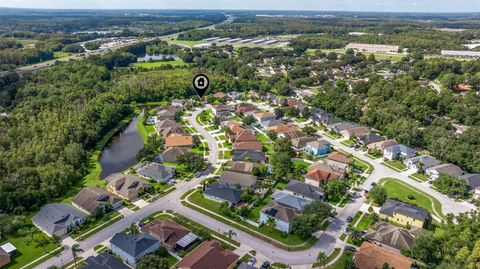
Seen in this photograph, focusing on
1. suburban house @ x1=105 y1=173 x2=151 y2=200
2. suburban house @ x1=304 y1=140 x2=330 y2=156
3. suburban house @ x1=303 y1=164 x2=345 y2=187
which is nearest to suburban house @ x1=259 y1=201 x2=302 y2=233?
suburban house @ x1=303 y1=164 x2=345 y2=187

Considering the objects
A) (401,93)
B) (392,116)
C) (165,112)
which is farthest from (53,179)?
(401,93)

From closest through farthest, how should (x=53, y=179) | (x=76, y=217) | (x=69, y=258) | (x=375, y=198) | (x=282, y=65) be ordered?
1. (x=69, y=258)
2. (x=76, y=217)
3. (x=375, y=198)
4. (x=53, y=179)
5. (x=282, y=65)

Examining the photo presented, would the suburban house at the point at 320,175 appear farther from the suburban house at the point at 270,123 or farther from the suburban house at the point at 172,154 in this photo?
the suburban house at the point at 270,123

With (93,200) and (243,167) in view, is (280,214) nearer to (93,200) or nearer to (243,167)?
(243,167)

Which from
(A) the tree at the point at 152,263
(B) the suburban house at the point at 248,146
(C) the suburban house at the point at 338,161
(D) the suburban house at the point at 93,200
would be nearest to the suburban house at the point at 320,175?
(C) the suburban house at the point at 338,161

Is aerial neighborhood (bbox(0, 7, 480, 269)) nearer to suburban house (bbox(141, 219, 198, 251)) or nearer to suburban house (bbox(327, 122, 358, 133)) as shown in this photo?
suburban house (bbox(141, 219, 198, 251))

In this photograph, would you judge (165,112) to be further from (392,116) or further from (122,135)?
(392,116)
